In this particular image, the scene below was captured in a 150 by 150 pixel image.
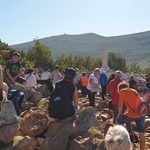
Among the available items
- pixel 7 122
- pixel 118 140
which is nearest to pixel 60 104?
pixel 7 122

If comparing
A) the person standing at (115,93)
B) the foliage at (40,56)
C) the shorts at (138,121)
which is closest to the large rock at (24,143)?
the shorts at (138,121)

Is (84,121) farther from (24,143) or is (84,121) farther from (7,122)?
(7,122)

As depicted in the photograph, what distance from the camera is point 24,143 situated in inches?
217

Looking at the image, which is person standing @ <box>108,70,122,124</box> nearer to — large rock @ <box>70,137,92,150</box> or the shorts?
the shorts

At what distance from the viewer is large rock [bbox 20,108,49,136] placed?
6098mm

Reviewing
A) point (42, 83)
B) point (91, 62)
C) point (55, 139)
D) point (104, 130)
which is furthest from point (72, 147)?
point (91, 62)

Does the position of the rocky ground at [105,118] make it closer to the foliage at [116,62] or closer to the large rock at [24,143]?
the large rock at [24,143]

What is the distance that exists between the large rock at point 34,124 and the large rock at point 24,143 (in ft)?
1.15

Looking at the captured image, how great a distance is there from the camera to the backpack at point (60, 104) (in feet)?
20.0

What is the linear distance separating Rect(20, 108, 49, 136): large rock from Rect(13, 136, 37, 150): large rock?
1.15 ft

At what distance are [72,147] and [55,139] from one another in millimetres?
373

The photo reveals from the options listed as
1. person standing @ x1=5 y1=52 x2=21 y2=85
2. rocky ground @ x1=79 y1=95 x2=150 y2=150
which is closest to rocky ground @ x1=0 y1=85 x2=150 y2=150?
rocky ground @ x1=79 y1=95 x2=150 y2=150

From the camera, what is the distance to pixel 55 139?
5680mm

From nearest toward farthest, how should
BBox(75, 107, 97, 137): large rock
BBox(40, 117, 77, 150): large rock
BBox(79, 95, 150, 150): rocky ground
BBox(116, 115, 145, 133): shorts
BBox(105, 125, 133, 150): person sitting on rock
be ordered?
BBox(105, 125, 133, 150): person sitting on rock, BBox(40, 117, 77, 150): large rock, BBox(75, 107, 97, 137): large rock, BBox(116, 115, 145, 133): shorts, BBox(79, 95, 150, 150): rocky ground
